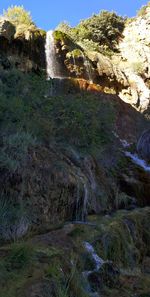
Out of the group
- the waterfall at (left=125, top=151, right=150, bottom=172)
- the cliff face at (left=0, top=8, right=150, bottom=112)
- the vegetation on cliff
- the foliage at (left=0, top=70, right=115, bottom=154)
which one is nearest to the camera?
the foliage at (left=0, top=70, right=115, bottom=154)

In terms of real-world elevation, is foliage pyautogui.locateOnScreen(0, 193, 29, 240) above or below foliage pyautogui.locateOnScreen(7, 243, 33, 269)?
above

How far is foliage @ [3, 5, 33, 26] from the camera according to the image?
25.0 meters

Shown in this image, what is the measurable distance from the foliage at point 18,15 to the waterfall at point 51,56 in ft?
7.08

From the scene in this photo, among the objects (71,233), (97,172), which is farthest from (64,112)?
(71,233)

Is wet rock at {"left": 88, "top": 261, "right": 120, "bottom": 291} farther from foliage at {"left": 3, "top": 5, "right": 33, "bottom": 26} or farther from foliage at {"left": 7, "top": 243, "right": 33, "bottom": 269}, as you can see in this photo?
foliage at {"left": 3, "top": 5, "right": 33, "bottom": 26}

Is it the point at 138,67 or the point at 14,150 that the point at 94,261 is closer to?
the point at 14,150

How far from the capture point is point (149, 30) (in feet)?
108

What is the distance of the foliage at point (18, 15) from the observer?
2497 centimetres

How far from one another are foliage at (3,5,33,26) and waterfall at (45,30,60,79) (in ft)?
7.08

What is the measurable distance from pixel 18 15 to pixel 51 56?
17.8 feet

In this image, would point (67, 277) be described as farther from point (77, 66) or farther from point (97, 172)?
point (77, 66)

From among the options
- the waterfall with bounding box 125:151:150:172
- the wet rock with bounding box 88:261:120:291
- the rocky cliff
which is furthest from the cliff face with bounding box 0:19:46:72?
the wet rock with bounding box 88:261:120:291

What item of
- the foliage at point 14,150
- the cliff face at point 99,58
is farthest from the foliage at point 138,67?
the foliage at point 14,150

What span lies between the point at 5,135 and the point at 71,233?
2.06m
